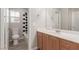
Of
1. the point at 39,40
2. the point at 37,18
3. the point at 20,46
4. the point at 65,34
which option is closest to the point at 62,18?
the point at 65,34

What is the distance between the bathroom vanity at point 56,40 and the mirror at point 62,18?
92mm

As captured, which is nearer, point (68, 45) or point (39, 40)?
point (68, 45)

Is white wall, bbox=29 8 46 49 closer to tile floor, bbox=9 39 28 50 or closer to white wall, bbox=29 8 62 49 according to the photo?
white wall, bbox=29 8 62 49

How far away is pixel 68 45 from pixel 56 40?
0.18m

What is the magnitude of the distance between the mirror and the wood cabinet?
16 cm

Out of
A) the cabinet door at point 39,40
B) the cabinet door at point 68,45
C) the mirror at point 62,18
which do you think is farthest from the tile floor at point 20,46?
the cabinet door at point 68,45

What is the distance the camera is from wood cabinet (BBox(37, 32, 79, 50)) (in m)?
1.53

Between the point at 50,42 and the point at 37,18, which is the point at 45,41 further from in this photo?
the point at 37,18

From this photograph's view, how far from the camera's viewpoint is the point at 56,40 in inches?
63.1

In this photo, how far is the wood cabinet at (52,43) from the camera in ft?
5.01

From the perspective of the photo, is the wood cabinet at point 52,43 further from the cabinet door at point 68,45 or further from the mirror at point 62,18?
the mirror at point 62,18
